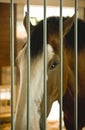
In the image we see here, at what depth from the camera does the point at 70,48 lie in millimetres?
1296

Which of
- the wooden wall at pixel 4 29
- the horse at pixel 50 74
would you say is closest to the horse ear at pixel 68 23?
the horse at pixel 50 74

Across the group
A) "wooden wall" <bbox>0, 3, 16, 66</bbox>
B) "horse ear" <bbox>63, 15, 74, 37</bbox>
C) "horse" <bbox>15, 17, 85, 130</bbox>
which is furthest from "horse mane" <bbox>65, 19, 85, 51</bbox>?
"wooden wall" <bbox>0, 3, 16, 66</bbox>

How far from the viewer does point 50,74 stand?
1185 mm

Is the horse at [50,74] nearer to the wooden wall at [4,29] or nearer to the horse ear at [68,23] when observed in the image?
the horse ear at [68,23]

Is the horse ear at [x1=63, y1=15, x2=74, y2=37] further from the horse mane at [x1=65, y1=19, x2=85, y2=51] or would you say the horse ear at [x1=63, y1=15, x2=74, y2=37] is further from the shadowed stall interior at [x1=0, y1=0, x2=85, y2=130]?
the horse mane at [x1=65, y1=19, x2=85, y2=51]

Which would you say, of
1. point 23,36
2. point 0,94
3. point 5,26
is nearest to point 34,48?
point 23,36

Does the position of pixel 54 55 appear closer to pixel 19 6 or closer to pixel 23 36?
pixel 23 36

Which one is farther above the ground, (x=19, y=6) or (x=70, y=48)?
(x=19, y=6)

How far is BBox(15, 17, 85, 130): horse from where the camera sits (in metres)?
0.99

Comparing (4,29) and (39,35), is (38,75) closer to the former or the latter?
(39,35)

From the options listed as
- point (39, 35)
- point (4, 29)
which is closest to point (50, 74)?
point (39, 35)

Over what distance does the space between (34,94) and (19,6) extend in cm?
72

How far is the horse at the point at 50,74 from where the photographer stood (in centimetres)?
99

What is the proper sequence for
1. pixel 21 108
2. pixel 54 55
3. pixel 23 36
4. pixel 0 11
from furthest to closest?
pixel 0 11, pixel 23 36, pixel 54 55, pixel 21 108
